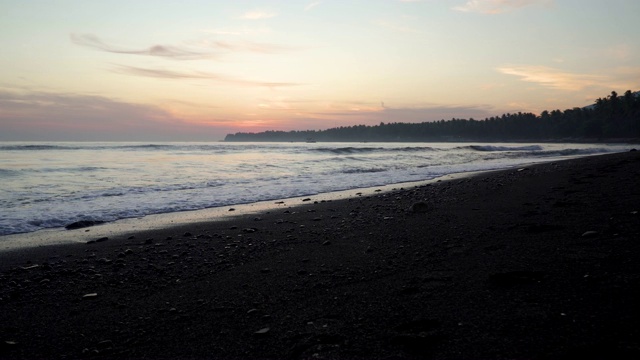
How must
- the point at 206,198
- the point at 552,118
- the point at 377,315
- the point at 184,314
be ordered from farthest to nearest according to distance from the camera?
the point at 552,118
the point at 206,198
the point at 184,314
the point at 377,315

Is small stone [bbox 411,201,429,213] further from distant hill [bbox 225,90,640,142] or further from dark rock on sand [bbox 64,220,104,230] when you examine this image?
distant hill [bbox 225,90,640,142]

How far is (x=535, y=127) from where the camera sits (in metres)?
113

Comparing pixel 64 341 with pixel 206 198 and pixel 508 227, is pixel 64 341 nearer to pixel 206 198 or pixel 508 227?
pixel 508 227

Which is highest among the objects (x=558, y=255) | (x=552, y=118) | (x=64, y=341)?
(x=552, y=118)

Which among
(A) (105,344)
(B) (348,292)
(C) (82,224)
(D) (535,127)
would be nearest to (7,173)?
(C) (82,224)

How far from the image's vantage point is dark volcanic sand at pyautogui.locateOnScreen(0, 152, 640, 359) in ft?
8.29

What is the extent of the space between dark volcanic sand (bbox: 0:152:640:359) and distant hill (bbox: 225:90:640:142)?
305 feet

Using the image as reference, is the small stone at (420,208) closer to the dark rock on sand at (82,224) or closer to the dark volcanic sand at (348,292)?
the dark volcanic sand at (348,292)

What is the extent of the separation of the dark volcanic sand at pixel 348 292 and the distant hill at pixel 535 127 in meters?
93.0

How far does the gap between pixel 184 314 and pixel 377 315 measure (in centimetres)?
171

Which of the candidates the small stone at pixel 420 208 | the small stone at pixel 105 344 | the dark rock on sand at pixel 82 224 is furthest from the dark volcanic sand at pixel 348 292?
the dark rock on sand at pixel 82 224

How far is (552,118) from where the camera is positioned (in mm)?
106750

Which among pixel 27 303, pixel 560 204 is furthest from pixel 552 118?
pixel 27 303

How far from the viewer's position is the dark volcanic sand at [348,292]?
8.29 ft
